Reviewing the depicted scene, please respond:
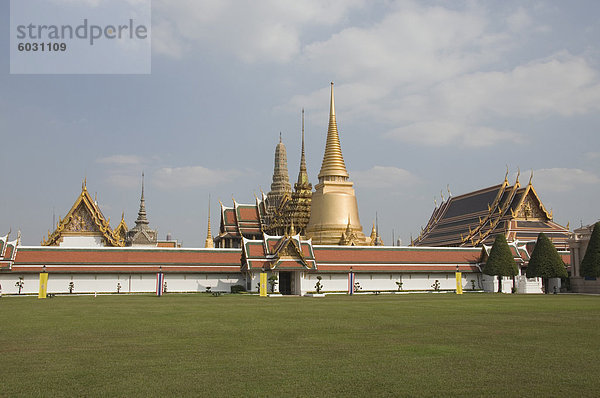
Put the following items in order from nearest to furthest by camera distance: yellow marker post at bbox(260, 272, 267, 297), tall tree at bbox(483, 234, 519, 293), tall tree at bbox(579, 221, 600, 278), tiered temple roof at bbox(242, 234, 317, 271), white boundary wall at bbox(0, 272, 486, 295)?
yellow marker post at bbox(260, 272, 267, 297) < white boundary wall at bbox(0, 272, 486, 295) < tall tree at bbox(579, 221, 600, 278) < tiered temple roof at bbox(242, 234, 317, 271) < tall tree at bbox(483, 234, 519, 293)

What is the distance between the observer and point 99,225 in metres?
53.8

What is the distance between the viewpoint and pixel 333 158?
2539 inches

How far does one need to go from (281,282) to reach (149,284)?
9.87 meters

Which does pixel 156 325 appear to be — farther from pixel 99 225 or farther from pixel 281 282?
pixel 99 225

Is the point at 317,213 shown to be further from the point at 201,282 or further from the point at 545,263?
the point at 545,263

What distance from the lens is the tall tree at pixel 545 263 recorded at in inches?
1762

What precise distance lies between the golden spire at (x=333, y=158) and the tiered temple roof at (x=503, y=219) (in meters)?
14.2

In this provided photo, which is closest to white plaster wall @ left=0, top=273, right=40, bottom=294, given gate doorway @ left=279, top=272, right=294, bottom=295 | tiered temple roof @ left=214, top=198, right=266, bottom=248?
gate doorway @ left=279, top=272, right=294, bottom=295

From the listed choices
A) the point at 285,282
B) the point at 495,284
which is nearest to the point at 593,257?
the point at 495,284

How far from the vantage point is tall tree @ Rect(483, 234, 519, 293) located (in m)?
45.9

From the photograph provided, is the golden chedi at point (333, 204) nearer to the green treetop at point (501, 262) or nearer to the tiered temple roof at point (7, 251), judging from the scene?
the green treetop at point (501, 262)

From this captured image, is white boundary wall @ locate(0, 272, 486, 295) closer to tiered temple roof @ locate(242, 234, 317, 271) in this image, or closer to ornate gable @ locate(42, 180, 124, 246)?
tiered temple roof @ locate(242, 234, 317, 271)

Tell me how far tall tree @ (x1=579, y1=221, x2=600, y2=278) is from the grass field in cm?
2527

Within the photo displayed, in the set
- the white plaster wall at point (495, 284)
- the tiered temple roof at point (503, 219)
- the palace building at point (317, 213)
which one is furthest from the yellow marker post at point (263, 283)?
the tiered temple roof at point (503, 219)
